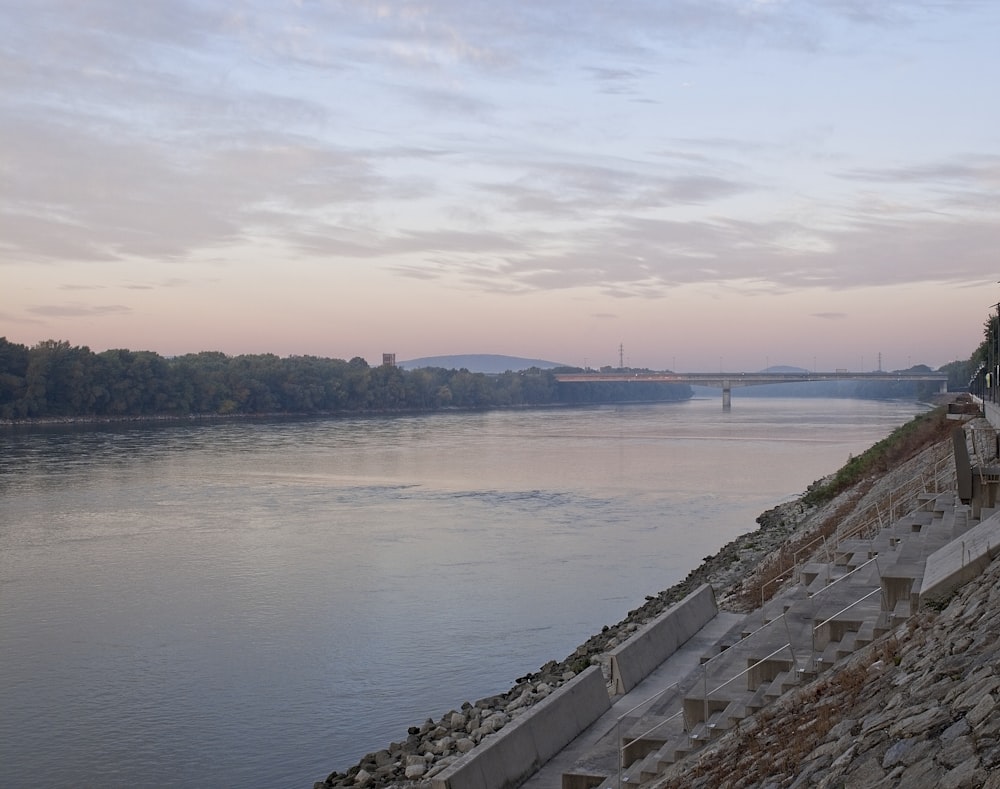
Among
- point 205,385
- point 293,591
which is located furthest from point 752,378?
point 293,591

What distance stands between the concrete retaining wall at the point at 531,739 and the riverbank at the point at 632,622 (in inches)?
80.2

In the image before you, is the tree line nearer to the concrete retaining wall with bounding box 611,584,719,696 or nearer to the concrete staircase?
the concrete retaining wall with bounding box 611,584,719,696

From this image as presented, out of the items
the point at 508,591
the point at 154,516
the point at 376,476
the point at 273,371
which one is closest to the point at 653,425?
the point at 273,371

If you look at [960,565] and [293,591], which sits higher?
[960,565]

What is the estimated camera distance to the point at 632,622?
719 inches

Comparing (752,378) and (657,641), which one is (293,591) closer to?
(657,641)

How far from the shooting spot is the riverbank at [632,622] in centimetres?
1239

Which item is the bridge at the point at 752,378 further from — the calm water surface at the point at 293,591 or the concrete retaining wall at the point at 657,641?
the concrete retaining wall at the point at 657,641

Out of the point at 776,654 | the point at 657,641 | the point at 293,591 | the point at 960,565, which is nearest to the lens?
the point at 960,565

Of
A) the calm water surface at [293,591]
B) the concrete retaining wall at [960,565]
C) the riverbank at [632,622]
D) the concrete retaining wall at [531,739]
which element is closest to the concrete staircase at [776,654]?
the concrete retaining wall at [960,565]

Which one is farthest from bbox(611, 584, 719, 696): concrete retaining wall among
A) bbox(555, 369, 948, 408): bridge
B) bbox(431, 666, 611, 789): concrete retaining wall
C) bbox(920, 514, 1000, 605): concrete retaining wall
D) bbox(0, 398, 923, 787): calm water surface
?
bbox(555, 369, 948, 408): bridge

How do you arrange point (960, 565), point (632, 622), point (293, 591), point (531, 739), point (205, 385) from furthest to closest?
point (205, 385) < point (293, 591) < point (632, 622) < point (531, 739) < point (960, 565)

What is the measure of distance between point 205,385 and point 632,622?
93.5 metres

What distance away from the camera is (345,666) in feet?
58.1
